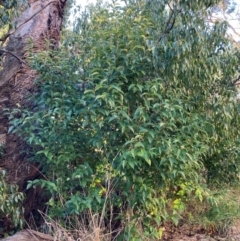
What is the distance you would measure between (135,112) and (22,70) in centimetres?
218

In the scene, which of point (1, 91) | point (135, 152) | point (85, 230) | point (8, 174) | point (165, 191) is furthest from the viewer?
point (1, 91)

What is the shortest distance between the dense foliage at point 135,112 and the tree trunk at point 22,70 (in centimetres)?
57

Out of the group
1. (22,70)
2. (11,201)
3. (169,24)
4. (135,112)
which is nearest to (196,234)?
(135,112)

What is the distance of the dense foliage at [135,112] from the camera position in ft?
12.6

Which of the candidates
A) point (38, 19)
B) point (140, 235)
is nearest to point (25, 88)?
point (38, 19)

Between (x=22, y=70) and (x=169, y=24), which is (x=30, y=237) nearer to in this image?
(x=22, y=70)

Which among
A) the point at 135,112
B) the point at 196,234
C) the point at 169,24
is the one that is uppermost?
the point at 169,24

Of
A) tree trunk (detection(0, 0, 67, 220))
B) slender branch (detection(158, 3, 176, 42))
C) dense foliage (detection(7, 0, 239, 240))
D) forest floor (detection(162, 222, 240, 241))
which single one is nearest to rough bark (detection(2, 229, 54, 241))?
dense foliage (detection(7, 0, 239, 240))

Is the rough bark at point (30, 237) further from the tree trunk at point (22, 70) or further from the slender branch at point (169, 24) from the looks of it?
the slender branch at point (169, 24)

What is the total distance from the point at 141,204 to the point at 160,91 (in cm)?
119

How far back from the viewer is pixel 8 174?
4.98 meters

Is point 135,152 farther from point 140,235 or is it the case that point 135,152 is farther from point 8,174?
point 8,174

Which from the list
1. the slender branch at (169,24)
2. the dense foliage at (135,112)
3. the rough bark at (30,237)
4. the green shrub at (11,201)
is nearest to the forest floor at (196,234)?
the dense foliage at (135,112)

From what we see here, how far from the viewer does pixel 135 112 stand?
12.8 ft
